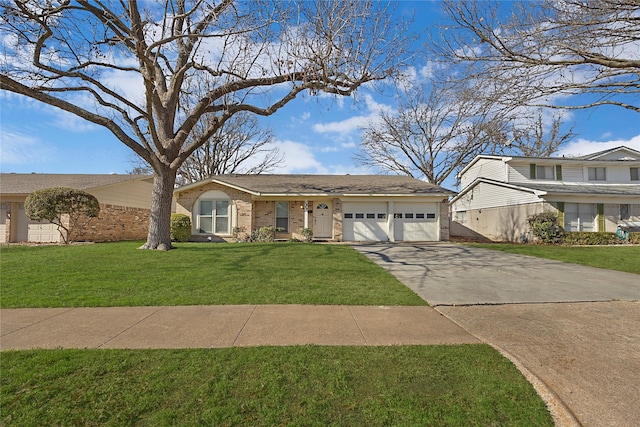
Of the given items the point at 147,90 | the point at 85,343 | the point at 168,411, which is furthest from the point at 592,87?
the point at 147,90

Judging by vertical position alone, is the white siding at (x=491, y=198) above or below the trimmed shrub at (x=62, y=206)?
above

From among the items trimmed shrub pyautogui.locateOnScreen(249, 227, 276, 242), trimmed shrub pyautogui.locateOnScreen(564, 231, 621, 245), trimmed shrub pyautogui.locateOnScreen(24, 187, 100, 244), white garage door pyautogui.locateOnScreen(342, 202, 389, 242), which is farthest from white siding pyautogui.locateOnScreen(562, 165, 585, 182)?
trimmed shrub pyautogui.locateOnScreen(24, 187, 100, 244)

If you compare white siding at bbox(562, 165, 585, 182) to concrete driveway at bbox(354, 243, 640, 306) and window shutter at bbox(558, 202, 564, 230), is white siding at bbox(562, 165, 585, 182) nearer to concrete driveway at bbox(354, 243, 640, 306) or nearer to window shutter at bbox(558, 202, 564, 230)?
window shutter at bbox(558, 202, 564, 230)

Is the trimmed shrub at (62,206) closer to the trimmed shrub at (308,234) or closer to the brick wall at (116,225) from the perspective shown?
the brick wall at (116,225)

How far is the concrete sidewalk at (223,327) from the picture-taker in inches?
147

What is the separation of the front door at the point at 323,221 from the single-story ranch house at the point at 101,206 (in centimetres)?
1178

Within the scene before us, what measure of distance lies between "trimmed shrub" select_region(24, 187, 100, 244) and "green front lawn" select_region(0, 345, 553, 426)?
1333 centimetres

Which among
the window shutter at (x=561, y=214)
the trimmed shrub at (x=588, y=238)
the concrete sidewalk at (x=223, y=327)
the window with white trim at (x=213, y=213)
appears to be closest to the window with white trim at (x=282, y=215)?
the window with white trim at (x=213, y=213)

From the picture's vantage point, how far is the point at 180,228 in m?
15.7

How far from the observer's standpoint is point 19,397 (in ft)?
8.37

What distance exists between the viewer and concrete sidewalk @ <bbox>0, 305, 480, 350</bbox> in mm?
3730

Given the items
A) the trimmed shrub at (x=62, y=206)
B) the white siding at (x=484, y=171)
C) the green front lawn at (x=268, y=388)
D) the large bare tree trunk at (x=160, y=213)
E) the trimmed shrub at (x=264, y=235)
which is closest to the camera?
the green front lawn at (x=268, y=388)

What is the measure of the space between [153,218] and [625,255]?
18810 millimetres

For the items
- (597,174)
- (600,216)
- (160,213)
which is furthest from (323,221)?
(597,174)
